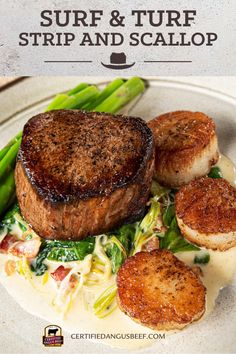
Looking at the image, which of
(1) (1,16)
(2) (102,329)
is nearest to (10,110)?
(1) (1,16)

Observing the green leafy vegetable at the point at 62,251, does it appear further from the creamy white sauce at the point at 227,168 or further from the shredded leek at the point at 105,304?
the creamy white sauce at the point at 227,168

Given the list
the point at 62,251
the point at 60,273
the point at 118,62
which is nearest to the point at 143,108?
the point at 118,62

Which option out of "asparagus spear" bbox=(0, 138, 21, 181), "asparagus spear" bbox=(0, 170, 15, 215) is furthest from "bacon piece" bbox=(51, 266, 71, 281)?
"asparagus spear" bbox=(0, 138, 21, 181)

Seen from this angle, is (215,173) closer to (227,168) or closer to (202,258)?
(227,168)

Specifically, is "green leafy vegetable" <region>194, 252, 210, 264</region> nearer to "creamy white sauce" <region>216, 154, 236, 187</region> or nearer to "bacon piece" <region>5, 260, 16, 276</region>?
"creamy white sauce" <region>216, 154, 236, 187</region>

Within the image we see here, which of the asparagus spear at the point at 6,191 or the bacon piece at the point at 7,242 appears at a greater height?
the asparagus spear at the point at 6,191

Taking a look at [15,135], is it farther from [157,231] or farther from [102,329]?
[102,329]

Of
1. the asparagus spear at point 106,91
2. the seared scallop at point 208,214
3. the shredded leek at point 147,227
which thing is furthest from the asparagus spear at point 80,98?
the seared scallop at point 208,214
